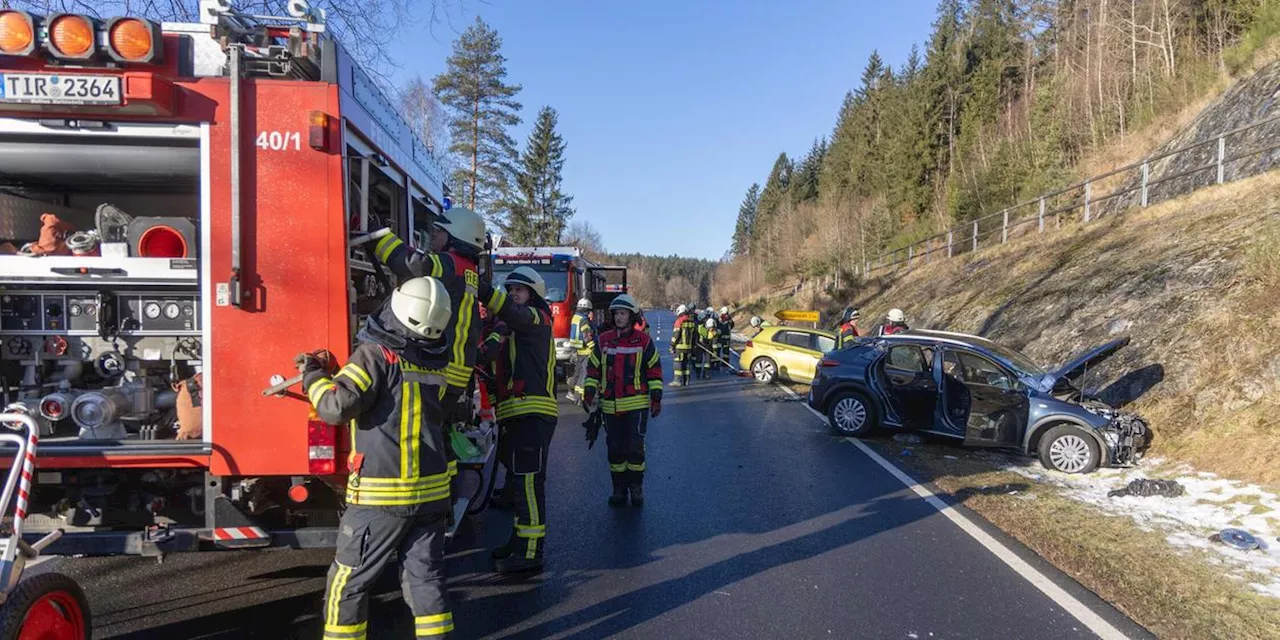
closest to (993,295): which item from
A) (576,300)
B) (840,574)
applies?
(576,300)

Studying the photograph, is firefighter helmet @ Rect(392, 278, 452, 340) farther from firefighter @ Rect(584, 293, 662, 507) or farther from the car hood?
the car hood

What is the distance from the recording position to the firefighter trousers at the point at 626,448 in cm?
658

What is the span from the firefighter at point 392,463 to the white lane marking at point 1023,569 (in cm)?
349

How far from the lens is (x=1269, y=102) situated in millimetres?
15891

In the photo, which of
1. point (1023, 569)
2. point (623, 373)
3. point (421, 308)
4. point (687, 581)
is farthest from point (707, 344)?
point (421, 308)

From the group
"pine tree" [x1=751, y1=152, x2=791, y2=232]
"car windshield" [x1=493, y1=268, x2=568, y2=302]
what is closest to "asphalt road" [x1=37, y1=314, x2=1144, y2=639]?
"car windshield" [x1=493, y1=268, x2=568, y2=302]

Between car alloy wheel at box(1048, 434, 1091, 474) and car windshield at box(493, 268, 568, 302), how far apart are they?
9674 mm

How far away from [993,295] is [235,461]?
17.4 metres

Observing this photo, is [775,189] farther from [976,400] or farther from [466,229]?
[466,229]

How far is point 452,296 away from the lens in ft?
13.5

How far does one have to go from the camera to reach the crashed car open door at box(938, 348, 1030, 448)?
8688 mm

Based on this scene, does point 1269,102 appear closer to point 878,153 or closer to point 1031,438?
point 1031,438

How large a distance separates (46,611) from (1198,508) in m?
Answer: 8.19

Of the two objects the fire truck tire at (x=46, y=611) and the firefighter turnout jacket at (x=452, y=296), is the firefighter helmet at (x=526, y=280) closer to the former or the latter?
the firefighter turnout jacket at (x=452, y=296)
